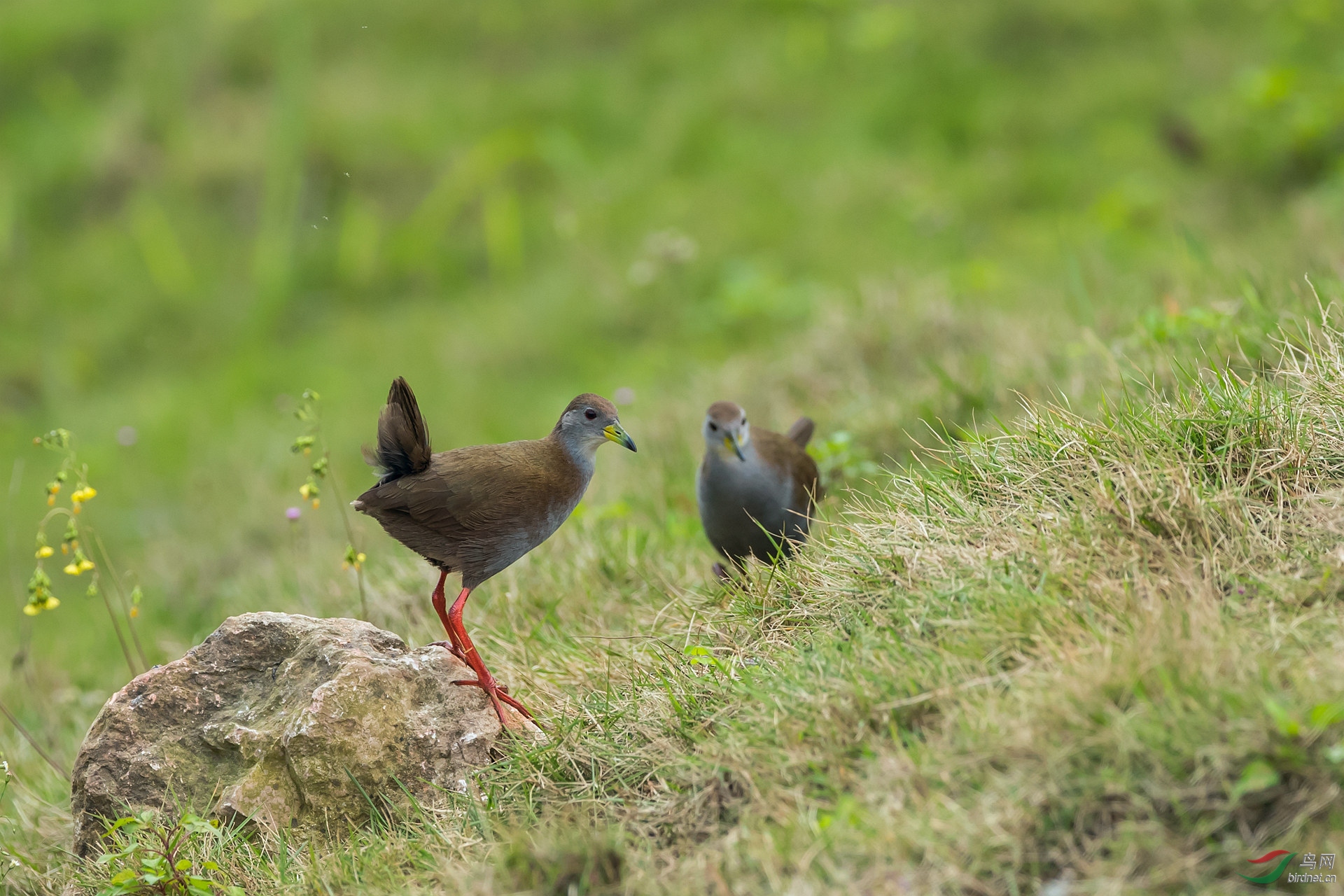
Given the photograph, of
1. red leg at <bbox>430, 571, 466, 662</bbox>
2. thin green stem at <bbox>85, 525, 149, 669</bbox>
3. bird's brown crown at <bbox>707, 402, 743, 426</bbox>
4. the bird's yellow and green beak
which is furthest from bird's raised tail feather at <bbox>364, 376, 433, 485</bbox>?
bird's brown crown at <bbox>707, 402, 743, 426</bbox>

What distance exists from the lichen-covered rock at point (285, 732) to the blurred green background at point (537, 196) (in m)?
3.81

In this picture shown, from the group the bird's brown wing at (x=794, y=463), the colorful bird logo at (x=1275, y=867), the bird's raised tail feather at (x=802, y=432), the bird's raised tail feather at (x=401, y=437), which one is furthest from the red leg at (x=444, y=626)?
the colorful bird logo at (x=1275, y=867)

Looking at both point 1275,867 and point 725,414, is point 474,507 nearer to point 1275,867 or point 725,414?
point 725,414

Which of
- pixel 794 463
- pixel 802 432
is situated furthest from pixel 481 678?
pixel 802 432

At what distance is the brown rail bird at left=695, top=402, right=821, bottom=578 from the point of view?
15.2 ft

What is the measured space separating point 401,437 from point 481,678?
0.87 meters

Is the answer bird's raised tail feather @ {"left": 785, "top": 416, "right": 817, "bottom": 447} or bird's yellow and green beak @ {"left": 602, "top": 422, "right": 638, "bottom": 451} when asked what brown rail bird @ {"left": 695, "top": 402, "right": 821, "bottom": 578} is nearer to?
bird's yellow and green beak @ {"left": 602, "top": 422, "right": 638, "bottom": 451}

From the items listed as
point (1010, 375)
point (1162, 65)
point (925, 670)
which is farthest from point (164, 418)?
point (1162, 65)

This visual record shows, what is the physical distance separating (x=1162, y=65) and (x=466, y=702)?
9.50 meters

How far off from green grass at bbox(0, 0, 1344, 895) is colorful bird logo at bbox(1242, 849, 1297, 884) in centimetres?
5

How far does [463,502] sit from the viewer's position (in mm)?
3740
